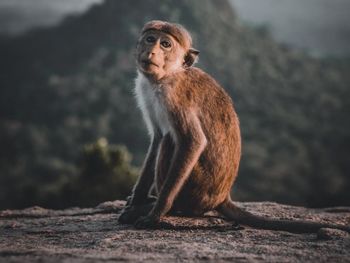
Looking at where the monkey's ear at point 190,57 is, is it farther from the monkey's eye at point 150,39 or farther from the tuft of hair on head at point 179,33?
the monkey's eye at point 150,39

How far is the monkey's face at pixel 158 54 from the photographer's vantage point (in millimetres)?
5809

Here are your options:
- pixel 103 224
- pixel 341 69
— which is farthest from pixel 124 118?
pixel 103 224

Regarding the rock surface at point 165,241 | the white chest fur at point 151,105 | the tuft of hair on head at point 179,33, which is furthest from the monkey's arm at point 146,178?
the tuft of hair on head at point 179,33

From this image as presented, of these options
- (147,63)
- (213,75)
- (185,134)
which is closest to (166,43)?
(147,63)

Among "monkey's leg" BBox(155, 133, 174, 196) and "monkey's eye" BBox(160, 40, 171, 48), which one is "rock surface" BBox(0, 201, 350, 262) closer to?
"monkey's leg" BBox(155, 133, 174, 196)

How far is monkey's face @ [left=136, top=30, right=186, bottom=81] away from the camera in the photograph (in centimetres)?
581

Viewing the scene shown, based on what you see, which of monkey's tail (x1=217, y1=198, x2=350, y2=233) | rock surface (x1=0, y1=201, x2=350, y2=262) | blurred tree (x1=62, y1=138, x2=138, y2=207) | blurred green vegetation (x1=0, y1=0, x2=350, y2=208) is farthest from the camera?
blurred green vegetation (x1=0, y1=0, x2=350, y2=208)

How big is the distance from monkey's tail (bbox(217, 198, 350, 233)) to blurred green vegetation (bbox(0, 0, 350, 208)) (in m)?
47.5

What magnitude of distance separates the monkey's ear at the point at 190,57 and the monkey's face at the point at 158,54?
4.5 inches

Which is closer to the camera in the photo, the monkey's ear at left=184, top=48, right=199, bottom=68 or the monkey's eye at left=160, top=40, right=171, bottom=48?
the monkey's eye at left=160, top=40, right=171, bottom=48

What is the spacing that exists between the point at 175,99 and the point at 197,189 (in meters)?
0.95

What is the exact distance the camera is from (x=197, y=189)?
6.06 metres

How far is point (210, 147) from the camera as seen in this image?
6055mm

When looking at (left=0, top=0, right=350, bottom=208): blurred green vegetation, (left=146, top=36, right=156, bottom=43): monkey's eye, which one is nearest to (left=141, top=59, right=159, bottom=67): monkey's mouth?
(left=146, top=36, right=156, bottom=43): monkey's eye
